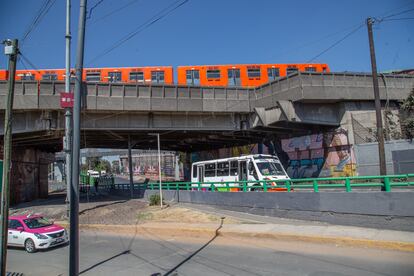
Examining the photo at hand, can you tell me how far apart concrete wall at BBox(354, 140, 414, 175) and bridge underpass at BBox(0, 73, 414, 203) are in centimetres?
190

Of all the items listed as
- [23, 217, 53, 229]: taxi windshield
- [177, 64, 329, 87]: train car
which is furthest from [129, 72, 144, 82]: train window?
[23, 217, 53, 229]: taxi windshield

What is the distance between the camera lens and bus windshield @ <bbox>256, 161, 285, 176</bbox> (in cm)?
2328

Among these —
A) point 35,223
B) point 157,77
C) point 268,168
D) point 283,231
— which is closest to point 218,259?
point 283,231

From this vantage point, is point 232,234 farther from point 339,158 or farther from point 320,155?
point 320,155

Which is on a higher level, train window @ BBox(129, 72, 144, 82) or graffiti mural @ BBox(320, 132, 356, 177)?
train window @ BBox(129, 72, 144, 82)

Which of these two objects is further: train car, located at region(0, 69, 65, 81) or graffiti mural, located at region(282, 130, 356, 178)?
graffiti mural, located at region(282, 130, 356, 178)

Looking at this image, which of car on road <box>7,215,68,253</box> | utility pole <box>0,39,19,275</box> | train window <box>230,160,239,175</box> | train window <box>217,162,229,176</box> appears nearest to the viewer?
utility pole <box>0,39,19,275</box>

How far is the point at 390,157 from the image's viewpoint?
27.1 m

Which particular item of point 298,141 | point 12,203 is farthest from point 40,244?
point 298,141

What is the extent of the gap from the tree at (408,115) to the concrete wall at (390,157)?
3870 millimetres

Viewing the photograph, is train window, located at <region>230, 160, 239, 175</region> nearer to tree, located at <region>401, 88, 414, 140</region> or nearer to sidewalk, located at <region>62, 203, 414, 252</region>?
sidewalk, located at <region>62, 203, 414, 252</region>

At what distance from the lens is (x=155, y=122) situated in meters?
30.8

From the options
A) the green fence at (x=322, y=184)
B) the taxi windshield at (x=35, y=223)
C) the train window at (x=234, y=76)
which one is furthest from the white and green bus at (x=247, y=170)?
the taxi windshield at (x=35, y=223)

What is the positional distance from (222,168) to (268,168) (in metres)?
4.64
